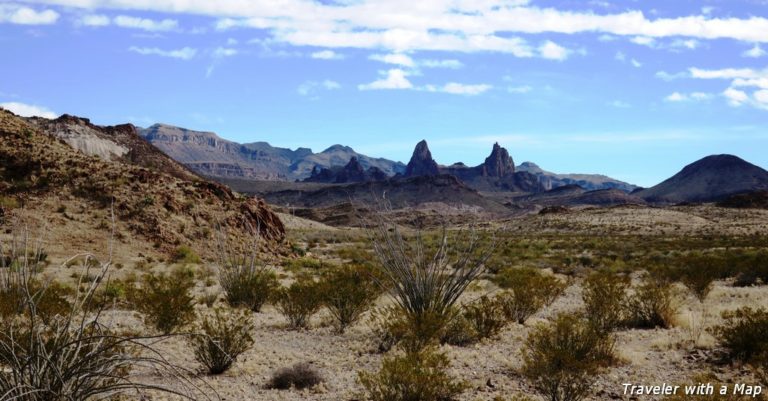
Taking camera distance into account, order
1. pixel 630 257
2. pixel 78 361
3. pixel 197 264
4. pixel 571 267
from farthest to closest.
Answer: pixel 630 257
pixel 571 267
pixel 197 264
pixel 78 361

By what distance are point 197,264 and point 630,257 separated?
24.3m

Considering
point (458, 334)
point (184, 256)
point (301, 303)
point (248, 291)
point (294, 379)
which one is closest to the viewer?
point (294, 379)

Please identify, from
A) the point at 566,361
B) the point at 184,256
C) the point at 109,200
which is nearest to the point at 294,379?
the point at 566,361

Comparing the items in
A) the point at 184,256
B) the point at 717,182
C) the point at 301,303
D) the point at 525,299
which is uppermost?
the point at 717,182

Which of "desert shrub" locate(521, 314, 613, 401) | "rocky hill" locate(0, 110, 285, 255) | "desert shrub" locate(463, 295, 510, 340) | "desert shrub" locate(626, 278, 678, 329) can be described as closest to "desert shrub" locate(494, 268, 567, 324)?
"desert shrub" locate(463, 295, 510, 340)

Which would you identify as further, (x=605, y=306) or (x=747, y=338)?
(x=605, y=306)

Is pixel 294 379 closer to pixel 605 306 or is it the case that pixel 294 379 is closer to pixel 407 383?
pixel 407 383

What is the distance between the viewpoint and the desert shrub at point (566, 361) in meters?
6.84

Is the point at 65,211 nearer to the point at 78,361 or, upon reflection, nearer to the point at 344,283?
the point at 344,283

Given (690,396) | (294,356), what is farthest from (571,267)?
(690,396)

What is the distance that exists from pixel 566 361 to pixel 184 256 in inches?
800

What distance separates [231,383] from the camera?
7844mm

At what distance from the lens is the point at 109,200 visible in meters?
26.0

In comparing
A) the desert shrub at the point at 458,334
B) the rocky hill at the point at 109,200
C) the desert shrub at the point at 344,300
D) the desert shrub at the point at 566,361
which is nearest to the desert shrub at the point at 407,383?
the desert shrub at the point at 566,361
